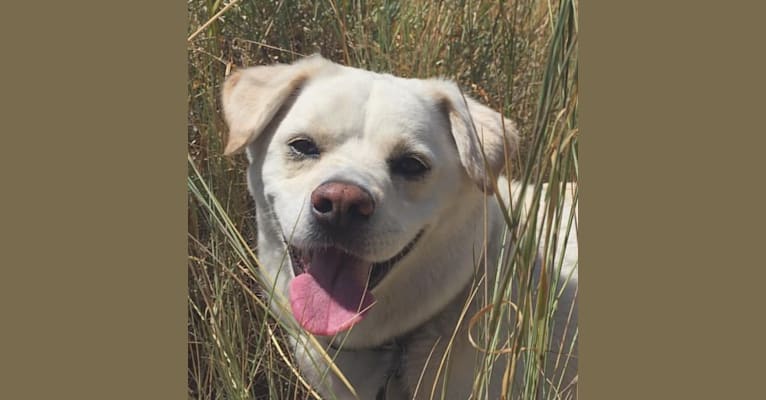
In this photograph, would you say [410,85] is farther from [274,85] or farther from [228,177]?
[228,177]

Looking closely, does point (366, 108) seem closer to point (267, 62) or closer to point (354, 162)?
point (354, 162)

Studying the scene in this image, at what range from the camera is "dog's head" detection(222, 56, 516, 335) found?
3418mm

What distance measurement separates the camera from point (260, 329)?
391cm

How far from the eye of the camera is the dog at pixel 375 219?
136 inches

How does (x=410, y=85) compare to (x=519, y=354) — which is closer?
(x=519, y=354)

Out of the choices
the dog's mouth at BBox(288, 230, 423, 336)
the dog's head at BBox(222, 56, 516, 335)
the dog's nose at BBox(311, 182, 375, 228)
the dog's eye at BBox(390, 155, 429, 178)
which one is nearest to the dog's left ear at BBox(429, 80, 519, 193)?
the dog's head at BBox(222, 56, 516, 335)

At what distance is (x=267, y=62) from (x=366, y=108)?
590mm

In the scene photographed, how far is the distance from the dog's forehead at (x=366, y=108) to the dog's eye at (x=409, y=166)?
0.22ft

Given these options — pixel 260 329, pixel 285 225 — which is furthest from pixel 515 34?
pixel 260 329

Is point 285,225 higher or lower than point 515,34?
lower

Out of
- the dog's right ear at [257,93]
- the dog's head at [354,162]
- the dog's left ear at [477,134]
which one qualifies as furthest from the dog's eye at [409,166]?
the dog's right ear at [257,93]

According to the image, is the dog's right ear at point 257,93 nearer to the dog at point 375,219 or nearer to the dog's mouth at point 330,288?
the dog at point 375,219

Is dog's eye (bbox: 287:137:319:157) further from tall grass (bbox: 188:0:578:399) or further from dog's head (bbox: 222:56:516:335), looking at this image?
tall grass (bbox: 188:0:578:399)

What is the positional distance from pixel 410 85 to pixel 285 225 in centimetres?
64
